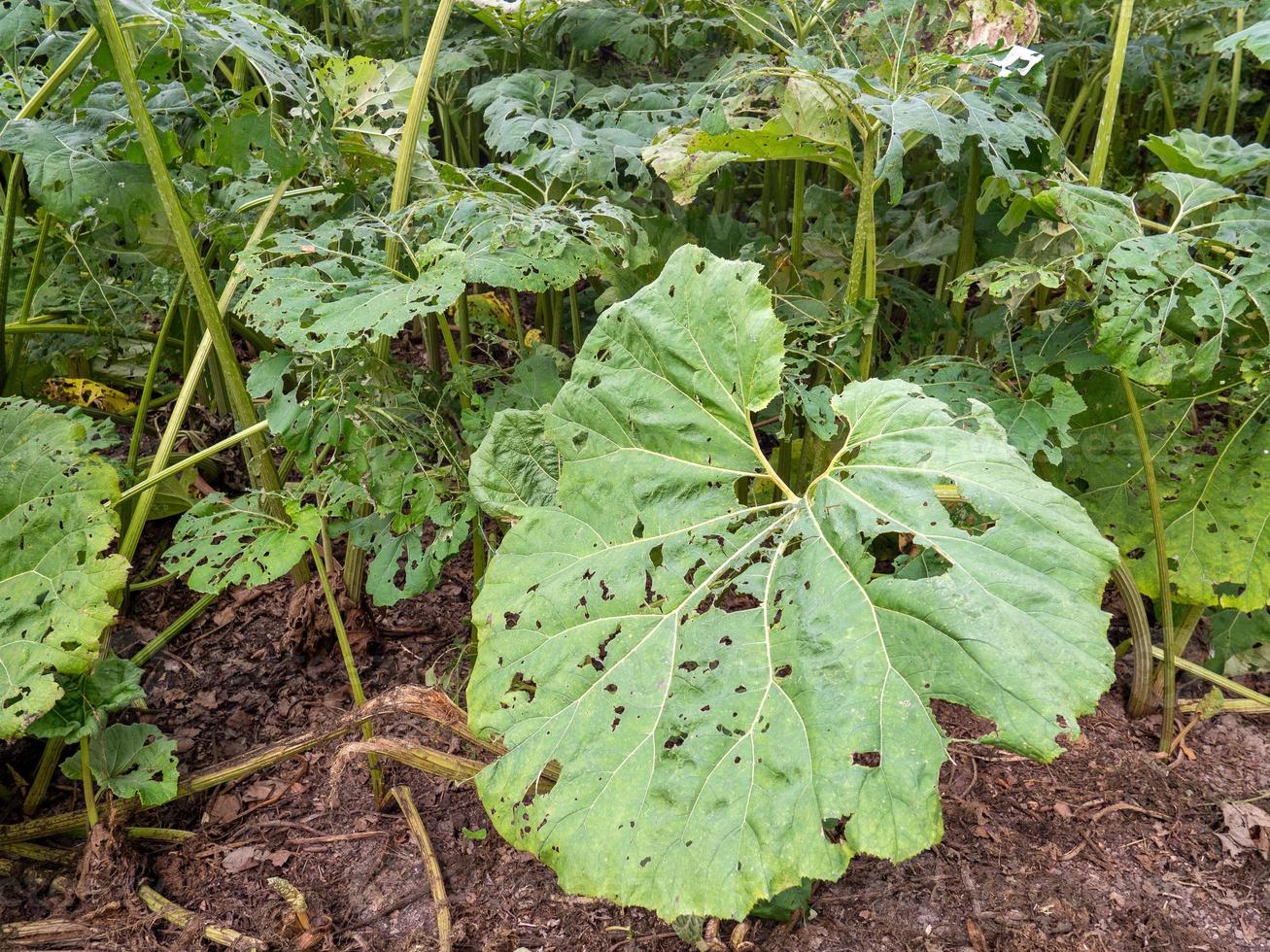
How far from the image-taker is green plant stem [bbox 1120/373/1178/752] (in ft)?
6.20

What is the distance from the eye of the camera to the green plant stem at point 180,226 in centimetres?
155

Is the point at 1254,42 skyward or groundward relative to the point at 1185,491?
skyward

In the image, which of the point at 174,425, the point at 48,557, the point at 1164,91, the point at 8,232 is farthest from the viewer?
the point at 1164,91

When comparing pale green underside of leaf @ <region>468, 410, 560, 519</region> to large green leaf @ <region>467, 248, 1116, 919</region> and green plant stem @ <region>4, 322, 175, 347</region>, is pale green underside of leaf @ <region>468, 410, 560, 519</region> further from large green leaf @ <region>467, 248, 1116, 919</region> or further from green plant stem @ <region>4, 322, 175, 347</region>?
green plant stem @ <region>4, 322, 175, 347</region>

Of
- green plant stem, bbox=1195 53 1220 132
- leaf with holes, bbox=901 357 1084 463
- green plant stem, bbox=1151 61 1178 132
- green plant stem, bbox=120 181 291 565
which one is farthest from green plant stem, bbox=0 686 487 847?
green plant stem, bbox=1195 53 1220 132

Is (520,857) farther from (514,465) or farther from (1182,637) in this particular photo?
(1182,637)

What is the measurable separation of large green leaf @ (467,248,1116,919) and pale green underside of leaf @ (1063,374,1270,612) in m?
0.98

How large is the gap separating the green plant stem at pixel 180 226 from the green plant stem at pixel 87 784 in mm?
586

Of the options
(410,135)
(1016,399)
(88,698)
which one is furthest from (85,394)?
(1016,399)

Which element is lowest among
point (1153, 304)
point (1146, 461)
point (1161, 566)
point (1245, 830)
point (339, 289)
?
point (1245, 830)

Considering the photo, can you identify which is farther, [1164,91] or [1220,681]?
[1164,91]

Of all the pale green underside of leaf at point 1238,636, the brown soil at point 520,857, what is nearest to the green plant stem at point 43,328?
the brown soil at point 520,857

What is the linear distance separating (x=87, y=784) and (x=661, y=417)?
126 cm

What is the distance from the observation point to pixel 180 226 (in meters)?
1.65
